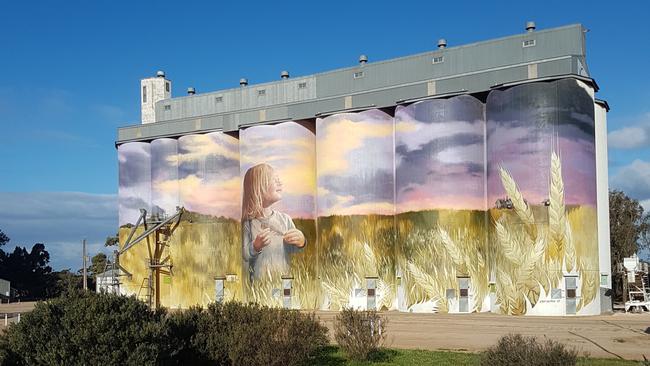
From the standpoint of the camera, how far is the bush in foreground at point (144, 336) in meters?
14.9

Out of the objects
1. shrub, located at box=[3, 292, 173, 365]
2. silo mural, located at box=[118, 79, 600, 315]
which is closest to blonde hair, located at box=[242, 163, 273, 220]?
silo mural, located at box=[118, 79, 600, 315]

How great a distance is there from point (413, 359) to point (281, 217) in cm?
3510

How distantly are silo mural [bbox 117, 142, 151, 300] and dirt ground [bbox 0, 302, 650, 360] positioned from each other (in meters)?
24.6

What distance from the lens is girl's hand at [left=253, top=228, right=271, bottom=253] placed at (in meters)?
56.8

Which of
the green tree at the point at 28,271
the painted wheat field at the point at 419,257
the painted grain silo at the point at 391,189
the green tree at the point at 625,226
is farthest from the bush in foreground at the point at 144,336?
the green tree at the point at 28,271

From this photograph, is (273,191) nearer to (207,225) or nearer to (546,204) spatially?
(207,225)

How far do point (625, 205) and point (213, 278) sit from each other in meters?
40.9

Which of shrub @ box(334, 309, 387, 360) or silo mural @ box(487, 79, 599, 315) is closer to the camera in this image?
shrub @ box(334, 309, 387, 360)

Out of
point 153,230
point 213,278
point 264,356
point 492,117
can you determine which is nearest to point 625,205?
point 492,117

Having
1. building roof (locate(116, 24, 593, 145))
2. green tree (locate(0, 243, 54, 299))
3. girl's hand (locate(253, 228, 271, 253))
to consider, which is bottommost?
→ green tree (locate(0, 243, 54, 299))

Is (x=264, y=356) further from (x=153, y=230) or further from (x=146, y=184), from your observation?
(x=146, y=184)

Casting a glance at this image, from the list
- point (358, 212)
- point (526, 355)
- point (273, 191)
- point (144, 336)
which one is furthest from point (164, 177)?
point (526, 355)

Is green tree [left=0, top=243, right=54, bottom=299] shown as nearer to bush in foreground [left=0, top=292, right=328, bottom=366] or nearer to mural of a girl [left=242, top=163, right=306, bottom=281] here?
mural of a girl [left=242, top=163, right=306, bottom=281]

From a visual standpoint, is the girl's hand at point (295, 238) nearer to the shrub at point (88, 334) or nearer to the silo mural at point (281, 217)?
the silo mural at point (281, 217)
